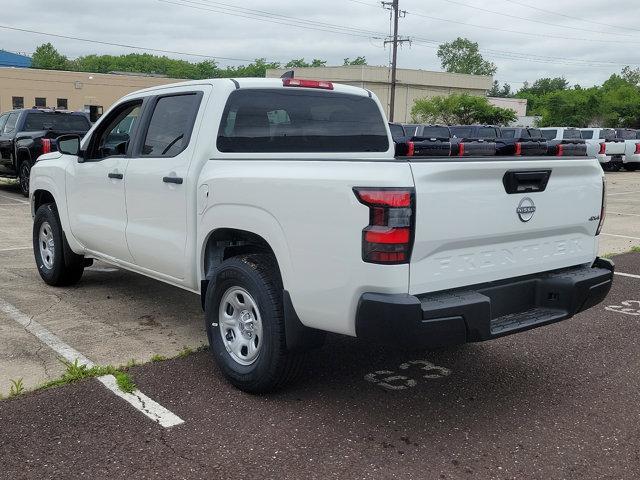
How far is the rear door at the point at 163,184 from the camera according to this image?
4660mm

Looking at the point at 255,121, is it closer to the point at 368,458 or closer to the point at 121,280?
the point at 368,458

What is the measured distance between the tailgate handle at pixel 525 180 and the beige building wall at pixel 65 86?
58.7 m

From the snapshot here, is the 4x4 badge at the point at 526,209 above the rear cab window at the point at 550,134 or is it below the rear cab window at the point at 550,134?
below

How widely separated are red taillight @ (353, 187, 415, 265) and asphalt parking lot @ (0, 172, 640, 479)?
3.42 ft

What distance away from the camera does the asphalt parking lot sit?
11.1ft

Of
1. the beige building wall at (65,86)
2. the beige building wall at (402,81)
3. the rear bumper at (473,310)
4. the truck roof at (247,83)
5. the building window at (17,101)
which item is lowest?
the rear bumper at (473,310)

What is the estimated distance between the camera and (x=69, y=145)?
607cm

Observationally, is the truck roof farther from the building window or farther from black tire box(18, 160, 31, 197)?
the building window

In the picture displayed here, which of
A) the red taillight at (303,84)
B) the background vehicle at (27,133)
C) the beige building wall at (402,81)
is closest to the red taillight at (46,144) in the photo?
the background vehicle at (27,133)

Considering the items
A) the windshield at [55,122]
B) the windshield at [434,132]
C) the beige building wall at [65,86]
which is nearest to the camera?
the windshield at [55,122]

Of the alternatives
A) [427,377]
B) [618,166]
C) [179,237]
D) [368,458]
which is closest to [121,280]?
[179,237]

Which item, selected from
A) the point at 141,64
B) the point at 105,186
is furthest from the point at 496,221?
the point at 141,64

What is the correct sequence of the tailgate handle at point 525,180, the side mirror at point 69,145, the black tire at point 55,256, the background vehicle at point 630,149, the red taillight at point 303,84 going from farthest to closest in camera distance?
the background vehicle at point 630,149 < the black tire at point 55,256 < the side mirror at point 69,145 < the red taillight at point 303,84 < the tailgate handle at point 525,180

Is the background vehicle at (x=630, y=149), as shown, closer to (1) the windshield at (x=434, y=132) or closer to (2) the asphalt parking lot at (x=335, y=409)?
(1) the windshield at (x=434, y=132)
